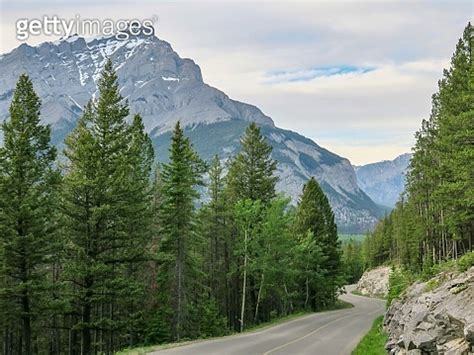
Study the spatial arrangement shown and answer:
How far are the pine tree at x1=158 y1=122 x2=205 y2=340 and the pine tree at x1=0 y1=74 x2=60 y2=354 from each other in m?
6.86

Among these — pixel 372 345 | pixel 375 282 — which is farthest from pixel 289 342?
pixel 375 282

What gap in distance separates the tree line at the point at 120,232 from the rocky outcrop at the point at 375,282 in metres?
42.4

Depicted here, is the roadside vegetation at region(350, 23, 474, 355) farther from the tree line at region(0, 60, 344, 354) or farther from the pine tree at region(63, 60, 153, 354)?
the pine tree at region(63, 60, 153, 354)

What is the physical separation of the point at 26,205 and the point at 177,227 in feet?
30.7

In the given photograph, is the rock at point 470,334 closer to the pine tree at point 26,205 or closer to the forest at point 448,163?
the forest at point 448,163

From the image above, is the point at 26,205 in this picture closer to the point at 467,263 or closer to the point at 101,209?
the point at 101,209

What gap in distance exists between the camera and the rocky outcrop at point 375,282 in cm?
8612

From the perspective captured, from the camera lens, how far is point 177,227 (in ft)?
108

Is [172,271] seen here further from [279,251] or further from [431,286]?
[431,286]

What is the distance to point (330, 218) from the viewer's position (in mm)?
57625

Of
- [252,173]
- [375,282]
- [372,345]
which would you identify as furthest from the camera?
[375,282]

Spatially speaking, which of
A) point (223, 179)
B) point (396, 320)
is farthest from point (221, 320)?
point (396, 320)

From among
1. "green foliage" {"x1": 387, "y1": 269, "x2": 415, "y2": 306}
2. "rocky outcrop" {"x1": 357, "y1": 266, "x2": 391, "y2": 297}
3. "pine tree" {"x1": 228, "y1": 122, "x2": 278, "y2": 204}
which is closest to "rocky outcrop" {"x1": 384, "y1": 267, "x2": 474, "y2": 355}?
"green foliage" {"x1": 387, "y1": 269, "x2": 415, "y2": 306}

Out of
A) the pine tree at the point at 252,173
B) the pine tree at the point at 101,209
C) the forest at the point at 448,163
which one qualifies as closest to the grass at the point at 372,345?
the forest at the point at 448,163
